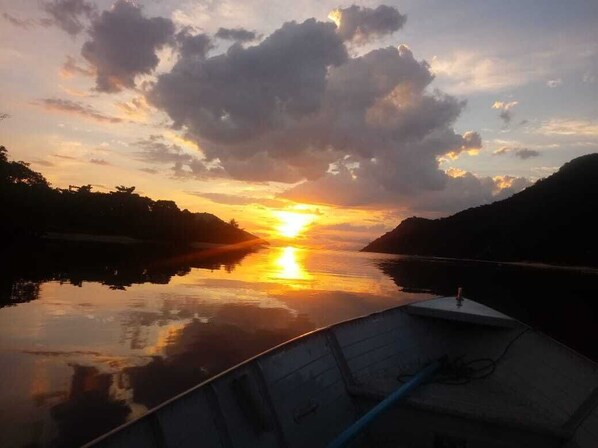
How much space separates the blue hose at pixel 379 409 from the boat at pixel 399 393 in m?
0.02

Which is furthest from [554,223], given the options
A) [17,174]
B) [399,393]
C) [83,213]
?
[399,393]

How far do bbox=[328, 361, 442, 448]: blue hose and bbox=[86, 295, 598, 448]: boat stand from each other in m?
0.02

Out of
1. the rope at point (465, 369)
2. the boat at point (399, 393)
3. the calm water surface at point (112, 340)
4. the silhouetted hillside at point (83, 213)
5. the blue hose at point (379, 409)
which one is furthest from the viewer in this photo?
the silhouetted hillside at point (83, 213)

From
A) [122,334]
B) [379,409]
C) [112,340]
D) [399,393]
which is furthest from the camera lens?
[122,334]

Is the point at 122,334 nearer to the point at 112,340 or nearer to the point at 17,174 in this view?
the point at 112,340

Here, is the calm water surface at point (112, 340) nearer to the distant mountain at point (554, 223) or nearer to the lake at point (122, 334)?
the lake at point (122, 334)

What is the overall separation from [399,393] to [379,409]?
34.7 inches

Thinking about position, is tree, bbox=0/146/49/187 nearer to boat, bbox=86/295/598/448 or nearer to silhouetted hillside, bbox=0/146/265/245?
silhouetted hillside, bbox=0/146/265/245

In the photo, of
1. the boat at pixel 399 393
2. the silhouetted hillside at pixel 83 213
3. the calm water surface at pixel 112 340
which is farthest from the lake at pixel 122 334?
the silhouetted hillside at pixel 83 213

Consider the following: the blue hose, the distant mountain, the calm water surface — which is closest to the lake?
the calm water surface

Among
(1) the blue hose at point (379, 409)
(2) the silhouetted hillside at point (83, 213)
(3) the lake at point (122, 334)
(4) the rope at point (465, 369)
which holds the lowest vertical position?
(3) the lake at point (122, 334)

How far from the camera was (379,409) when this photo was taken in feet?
18.6

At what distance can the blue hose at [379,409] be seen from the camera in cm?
459

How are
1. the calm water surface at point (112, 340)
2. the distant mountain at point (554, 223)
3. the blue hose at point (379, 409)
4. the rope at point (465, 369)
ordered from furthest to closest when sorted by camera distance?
the distant mountain at point (554, 223) → the rope at point (465, 369) → the calm water surface at point (112, 340) → the blue hose at point (379, 409)
